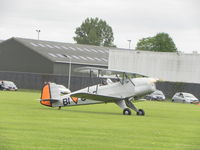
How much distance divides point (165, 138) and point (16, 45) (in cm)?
7802

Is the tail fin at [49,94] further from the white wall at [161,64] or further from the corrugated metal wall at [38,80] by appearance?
the corrugated metal wall at [38,80]

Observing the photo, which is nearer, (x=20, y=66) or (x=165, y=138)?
(x=165, y=138)

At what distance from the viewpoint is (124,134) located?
18953 mm

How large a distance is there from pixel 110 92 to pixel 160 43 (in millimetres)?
109867

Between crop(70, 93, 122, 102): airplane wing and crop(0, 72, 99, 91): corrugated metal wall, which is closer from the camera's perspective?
crop(70, 93, 122, 102): airplane wing

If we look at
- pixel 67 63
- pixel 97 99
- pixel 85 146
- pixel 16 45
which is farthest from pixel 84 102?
pixel 16 45

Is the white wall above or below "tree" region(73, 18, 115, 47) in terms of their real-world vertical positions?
below

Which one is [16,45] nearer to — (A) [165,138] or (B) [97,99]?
(B) [97,99]

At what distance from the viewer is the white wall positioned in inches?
3004

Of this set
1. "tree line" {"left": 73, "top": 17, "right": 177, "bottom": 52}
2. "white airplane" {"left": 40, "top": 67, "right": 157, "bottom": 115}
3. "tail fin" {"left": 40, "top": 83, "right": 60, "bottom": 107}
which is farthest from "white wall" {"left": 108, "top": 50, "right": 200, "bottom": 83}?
"tree line" {"left": 73, "top": 17, "right": 177, "bottom": 52}

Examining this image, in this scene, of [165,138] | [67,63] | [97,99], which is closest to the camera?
[165,138]

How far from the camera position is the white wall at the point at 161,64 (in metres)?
76.3

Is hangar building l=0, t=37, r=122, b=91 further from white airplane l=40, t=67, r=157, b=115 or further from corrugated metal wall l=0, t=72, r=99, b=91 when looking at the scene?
white airplane l=40, t=67, r=157, b=115

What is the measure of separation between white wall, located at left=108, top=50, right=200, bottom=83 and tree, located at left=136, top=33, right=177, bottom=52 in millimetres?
62027
